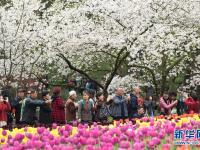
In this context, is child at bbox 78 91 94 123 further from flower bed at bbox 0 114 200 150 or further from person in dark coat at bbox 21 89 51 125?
flower bed at bbox 0 114 200 150

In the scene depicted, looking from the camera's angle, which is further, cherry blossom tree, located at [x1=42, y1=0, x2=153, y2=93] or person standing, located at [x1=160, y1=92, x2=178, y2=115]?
cherry blossom tree, located at [x1=42, y1=0, x2=153, y2=93]

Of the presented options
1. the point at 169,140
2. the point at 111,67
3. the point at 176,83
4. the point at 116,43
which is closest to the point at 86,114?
the point at 169,140

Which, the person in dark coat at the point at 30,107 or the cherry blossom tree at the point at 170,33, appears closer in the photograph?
the person in dark coat at the point at 30,107

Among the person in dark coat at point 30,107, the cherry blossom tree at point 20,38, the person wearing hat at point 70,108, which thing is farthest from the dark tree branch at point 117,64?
the person in dark coat at point 30,107

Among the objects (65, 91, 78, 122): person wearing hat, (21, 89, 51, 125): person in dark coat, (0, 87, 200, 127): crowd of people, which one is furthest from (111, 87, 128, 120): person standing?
(21, 89, 51, 125): person in dark coat

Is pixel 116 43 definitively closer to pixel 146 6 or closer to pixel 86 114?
pixel 146 6

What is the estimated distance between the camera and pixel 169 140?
6.73 meters

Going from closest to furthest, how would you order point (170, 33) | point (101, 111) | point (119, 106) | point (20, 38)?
point (119, 106)
point (101, 111)
point (170, 33)
point (20, 38)

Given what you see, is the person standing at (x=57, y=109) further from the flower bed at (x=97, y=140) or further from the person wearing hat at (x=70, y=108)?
the flower bed at (x=97, y=140)

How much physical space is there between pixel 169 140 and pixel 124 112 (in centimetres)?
789

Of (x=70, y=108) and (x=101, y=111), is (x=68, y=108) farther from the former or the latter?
→ (x=101, y=111)

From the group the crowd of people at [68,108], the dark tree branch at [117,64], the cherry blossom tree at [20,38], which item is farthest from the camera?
the cherry blossom tree at [20,38]

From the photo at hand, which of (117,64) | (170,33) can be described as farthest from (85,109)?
(170,33)

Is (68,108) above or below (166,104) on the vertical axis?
below
